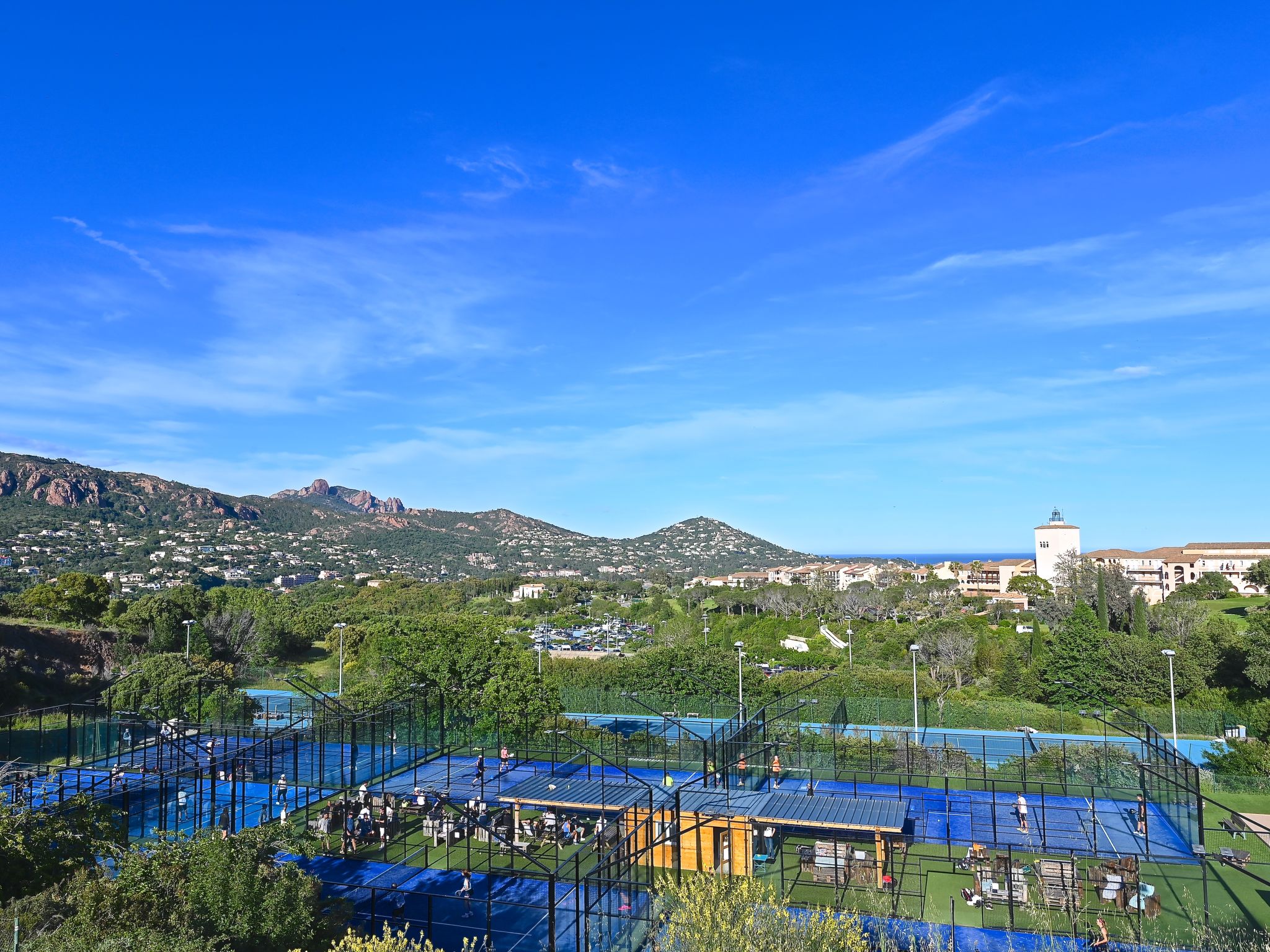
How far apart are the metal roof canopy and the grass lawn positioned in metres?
49.7

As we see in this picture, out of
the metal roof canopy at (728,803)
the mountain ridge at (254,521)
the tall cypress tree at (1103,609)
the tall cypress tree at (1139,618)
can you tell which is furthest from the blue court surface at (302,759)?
the mountain ridge at (254,521)

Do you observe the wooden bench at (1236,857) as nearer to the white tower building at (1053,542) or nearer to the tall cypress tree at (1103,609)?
the tall cypress tree at (1103,609)

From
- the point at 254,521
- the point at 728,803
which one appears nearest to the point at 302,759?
the point at 728,803

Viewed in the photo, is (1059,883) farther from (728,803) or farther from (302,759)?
(302,759)

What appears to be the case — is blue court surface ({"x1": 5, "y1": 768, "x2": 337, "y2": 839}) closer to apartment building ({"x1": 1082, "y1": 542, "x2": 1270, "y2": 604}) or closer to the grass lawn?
the grass lawn

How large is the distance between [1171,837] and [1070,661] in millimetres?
22471

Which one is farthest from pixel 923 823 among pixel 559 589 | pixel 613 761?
pixel 559 589

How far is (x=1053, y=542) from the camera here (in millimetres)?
109000

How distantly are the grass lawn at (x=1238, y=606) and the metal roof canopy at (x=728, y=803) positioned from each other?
49729mm

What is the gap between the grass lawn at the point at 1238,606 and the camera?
59350 millimetres

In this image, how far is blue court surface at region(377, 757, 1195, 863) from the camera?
55.2 feet

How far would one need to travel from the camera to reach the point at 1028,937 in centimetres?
1409

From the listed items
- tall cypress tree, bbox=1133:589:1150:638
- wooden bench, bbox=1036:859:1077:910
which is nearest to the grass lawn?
tall cypress tree, bbox=1133:589:1150:638

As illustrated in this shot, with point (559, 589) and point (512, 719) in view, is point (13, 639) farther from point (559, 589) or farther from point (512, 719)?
point (559, 589)
